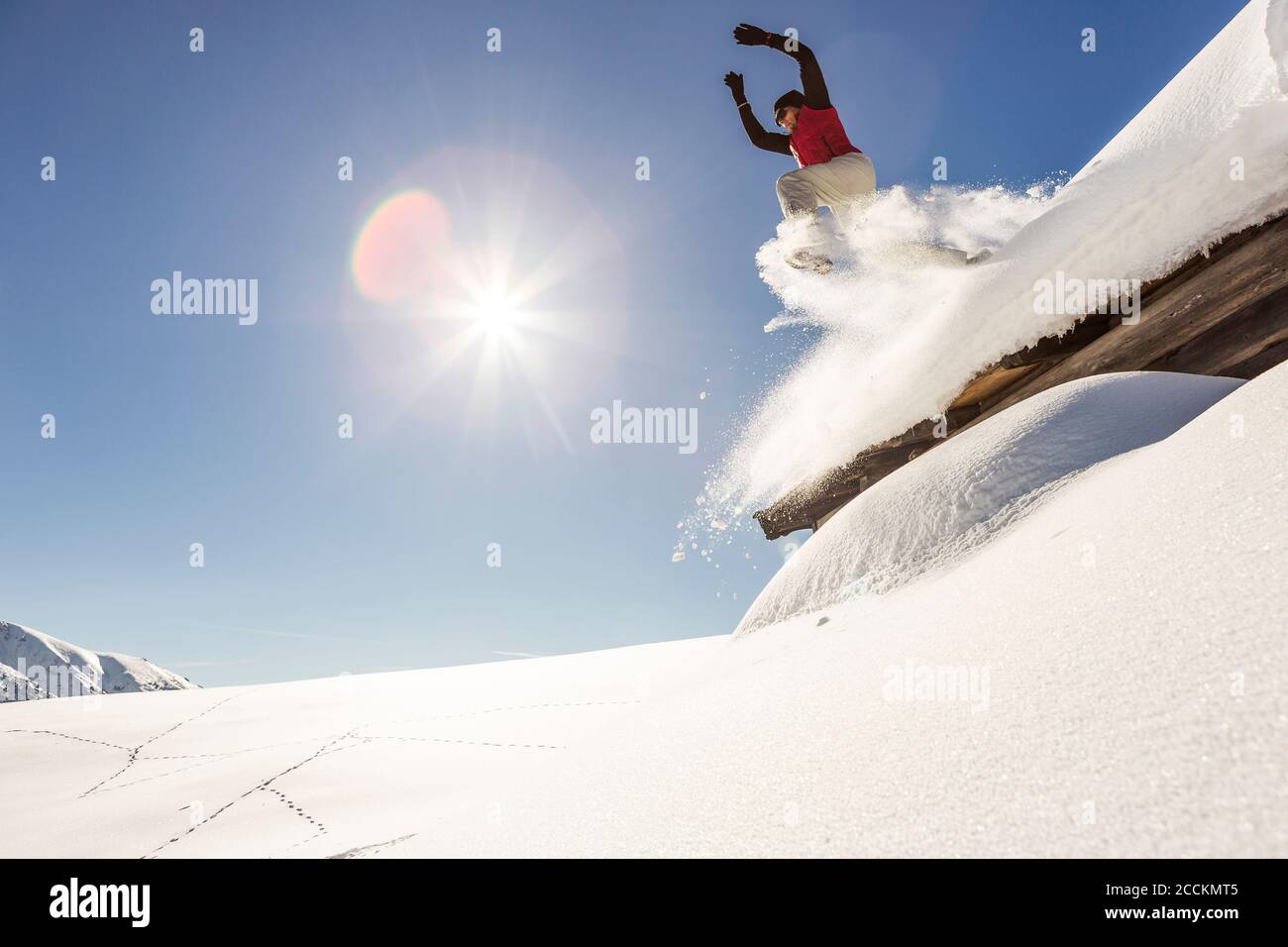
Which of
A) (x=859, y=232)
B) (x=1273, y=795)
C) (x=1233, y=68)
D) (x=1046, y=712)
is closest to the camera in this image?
(x=1273, y=795)

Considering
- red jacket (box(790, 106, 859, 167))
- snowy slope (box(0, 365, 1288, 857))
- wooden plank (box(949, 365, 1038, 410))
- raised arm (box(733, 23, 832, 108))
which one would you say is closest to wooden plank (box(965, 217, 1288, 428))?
wooden plank (box(949, 365, 1038, 410))

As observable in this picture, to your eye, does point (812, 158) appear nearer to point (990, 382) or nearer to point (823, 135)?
point (823, 135)

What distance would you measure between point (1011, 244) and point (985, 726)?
3.63m

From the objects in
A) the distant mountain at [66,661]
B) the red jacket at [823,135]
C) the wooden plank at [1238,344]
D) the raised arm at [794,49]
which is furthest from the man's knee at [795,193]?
the distant mountain at [66,661]

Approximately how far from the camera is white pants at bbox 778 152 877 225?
14.5ft

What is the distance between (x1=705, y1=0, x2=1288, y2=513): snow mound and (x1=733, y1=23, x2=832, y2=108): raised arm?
1023 mm

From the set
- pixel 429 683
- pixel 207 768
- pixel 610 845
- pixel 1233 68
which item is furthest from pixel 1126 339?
pixel 429 683

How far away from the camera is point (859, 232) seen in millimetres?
4547

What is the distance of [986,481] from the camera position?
2.54 metres

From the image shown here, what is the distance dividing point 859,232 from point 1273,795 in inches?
184

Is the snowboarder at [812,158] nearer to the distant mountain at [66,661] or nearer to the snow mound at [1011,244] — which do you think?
the snow mound at [1011,244]
